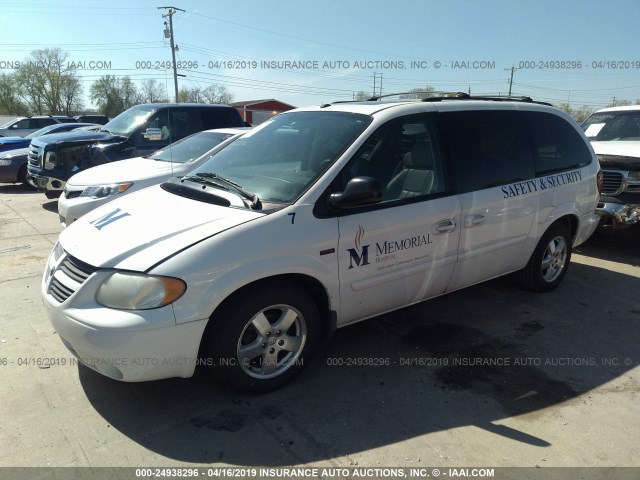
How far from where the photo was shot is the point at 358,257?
321 cm

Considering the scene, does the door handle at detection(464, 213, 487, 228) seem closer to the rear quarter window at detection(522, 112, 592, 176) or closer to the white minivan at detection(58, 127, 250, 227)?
the rear quarter window at detection(522, 112, 592, 176)

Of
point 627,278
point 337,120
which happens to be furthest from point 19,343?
Result: point 627,278

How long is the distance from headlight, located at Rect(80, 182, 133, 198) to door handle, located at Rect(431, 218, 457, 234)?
4.41m

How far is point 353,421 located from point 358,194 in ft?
4.54

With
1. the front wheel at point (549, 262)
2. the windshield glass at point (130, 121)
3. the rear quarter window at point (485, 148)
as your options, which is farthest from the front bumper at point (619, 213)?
the windshield glass at point (130, 121)

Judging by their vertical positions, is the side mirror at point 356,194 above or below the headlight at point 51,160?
above

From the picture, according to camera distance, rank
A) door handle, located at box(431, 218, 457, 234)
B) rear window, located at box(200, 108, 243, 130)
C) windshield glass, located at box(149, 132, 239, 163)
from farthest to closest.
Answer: rear window, located at box(200, 108, 243, 130), windshield glass, located at box(149, 132, 239, 163), door handle, located at box(431, 218, 457, 234)

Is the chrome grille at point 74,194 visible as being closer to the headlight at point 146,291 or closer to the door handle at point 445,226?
the headlight at point 146,291

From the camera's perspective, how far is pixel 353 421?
2842 mm

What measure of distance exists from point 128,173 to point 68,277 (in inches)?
162

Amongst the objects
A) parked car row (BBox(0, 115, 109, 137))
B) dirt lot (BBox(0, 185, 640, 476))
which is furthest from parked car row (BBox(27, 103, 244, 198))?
parked car row (BBox(0, 115, 109, 137))

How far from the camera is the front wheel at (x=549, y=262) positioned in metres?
4.70

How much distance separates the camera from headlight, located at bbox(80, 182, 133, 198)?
6266mm

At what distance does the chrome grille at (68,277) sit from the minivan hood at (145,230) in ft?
0.15
